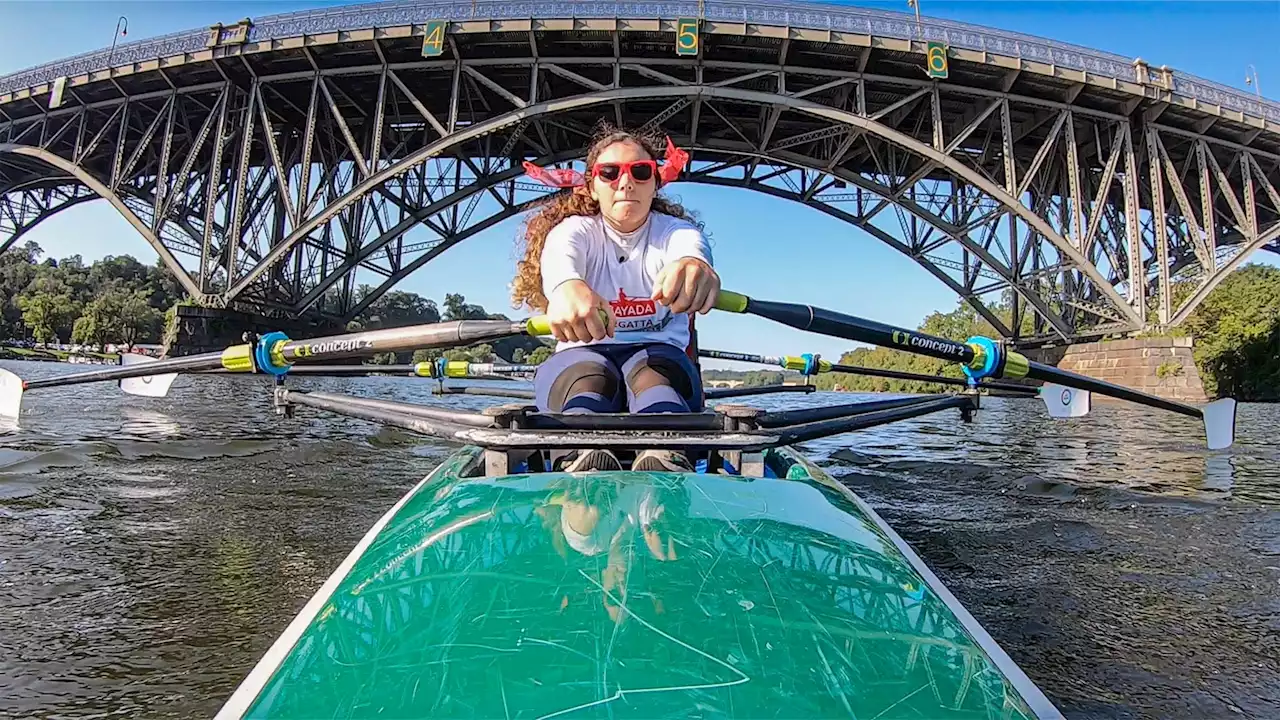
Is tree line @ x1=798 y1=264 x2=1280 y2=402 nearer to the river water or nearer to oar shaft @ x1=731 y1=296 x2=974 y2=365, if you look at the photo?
the river water

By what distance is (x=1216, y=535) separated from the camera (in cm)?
296

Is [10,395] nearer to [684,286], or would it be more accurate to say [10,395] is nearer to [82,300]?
[684,286]

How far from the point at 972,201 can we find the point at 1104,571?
899 inches

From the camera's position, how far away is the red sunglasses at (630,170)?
2.33 m

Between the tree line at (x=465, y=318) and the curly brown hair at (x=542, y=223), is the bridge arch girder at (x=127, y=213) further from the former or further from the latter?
the curly brown hair at (x=542, y=223)

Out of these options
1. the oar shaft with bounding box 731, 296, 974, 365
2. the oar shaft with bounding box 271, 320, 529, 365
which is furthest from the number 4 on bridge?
the oar shaft with bounding box 731, 296, 974, 365

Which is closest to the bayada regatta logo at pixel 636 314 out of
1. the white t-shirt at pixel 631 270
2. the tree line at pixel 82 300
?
the white t-shirt at pixel 631 270

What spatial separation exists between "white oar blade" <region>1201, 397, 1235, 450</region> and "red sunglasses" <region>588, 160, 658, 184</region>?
556 cm

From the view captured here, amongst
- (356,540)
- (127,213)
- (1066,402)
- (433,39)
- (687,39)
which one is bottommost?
(356,540)

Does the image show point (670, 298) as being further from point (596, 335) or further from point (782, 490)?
point (782, 490)

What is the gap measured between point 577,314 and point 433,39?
1897cm

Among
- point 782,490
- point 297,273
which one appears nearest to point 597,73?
point 297,273

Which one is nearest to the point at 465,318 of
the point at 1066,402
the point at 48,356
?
the point at 1066,402

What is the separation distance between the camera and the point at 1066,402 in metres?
6.44
